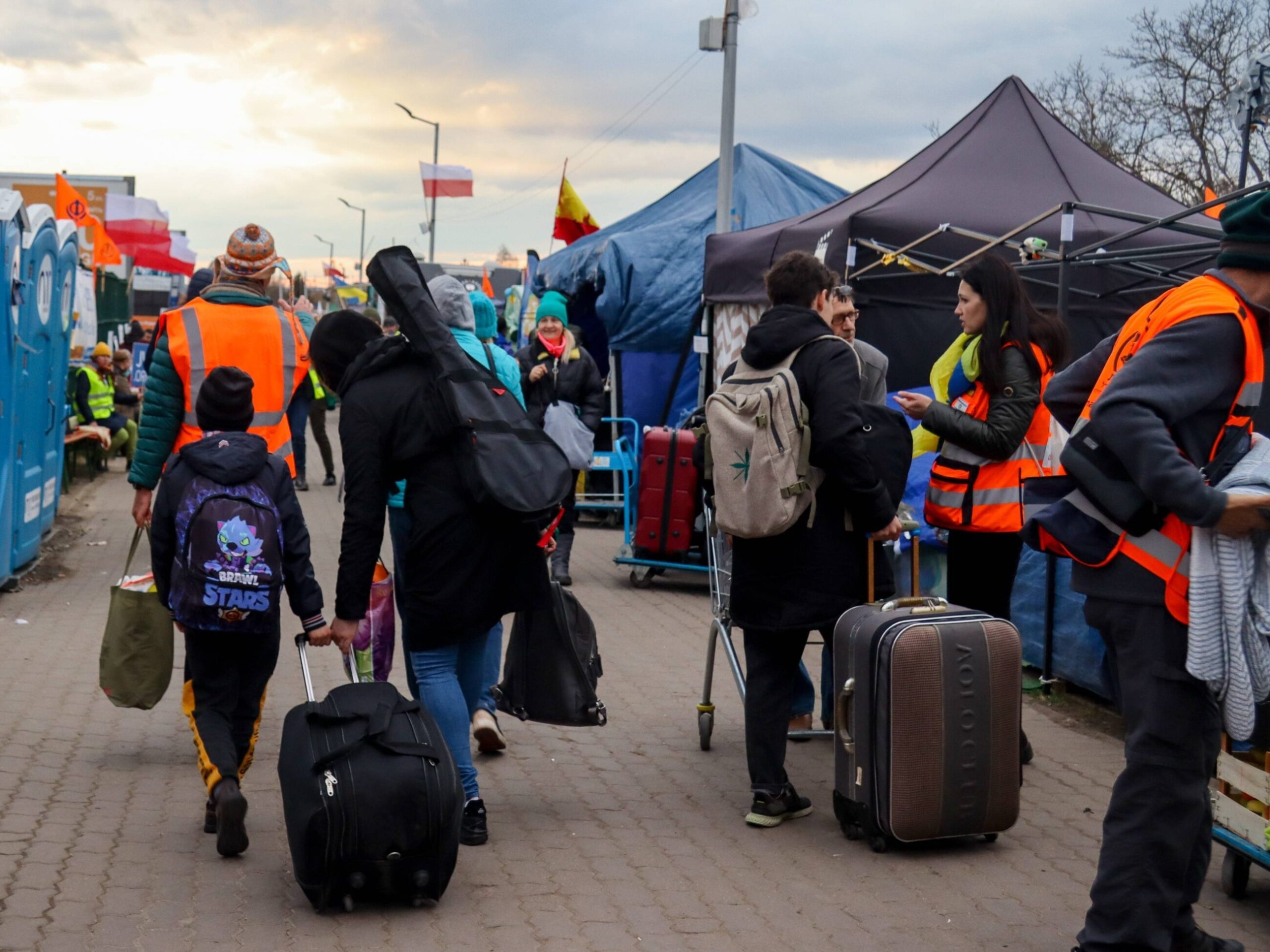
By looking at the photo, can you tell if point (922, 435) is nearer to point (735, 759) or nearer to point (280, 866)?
point (735, 759)

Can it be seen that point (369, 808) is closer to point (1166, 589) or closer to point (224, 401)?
point (224, 401)

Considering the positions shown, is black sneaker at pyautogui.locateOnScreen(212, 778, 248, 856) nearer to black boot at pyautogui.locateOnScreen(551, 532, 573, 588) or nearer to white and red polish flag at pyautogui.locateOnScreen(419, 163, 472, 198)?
black boot at pyautogui.locateOnScreen(551, 532, 573, 588)

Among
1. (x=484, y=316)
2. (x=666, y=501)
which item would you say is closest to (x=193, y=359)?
(x=484, y=316)

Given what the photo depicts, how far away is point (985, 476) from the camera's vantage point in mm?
5531

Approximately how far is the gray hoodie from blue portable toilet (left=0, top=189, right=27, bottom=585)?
4.85m

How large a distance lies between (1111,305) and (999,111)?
6.40ft

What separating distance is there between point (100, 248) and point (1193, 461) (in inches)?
749

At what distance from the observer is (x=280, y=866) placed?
4.44m

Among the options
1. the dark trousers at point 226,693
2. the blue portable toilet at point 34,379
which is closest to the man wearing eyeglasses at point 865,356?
the dark trousers at point 226,693

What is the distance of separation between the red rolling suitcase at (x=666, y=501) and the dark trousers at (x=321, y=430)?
258 inches

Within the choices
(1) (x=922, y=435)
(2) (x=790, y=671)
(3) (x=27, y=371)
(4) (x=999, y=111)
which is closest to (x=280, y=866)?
(2) (x=790, y=671)

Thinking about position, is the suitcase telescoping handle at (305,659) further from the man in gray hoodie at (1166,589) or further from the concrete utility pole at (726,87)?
the concrete utility pole at (726,87)

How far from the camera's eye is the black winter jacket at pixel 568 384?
11.2 metres

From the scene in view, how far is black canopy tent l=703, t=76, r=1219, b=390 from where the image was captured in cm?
952
